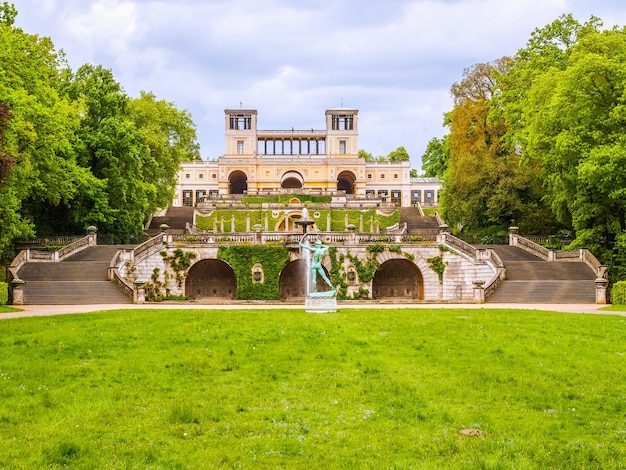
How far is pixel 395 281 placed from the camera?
37.8 m

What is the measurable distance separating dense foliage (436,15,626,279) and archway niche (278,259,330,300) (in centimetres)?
1403

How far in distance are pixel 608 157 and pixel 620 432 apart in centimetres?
2421

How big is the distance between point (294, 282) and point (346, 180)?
5584cm

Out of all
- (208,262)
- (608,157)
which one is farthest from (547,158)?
(208,262)

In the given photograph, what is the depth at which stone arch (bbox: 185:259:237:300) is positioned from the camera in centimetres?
3700

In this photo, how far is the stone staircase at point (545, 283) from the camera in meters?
30.2

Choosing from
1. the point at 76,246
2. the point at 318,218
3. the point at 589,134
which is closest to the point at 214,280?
the point at 76,246

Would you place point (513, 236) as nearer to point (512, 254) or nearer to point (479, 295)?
point (512, 254)

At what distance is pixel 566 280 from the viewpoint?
105ft

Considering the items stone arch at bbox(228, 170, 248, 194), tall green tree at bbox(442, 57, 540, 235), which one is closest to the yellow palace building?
stone arch at bbox(228, 170, 248, 194)

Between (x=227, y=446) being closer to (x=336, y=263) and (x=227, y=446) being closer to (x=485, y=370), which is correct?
(x=485, y=370)

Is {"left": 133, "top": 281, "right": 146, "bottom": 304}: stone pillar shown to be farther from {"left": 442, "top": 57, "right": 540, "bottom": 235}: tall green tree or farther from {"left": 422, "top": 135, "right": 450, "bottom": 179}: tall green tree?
{"left": 422, "top": 135, "right": 450, "bottom": 179}: tall green tree

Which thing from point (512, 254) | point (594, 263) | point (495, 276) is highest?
point (512, 254)

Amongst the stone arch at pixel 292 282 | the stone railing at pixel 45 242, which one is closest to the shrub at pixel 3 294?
the stone railing at pixel 45 242
